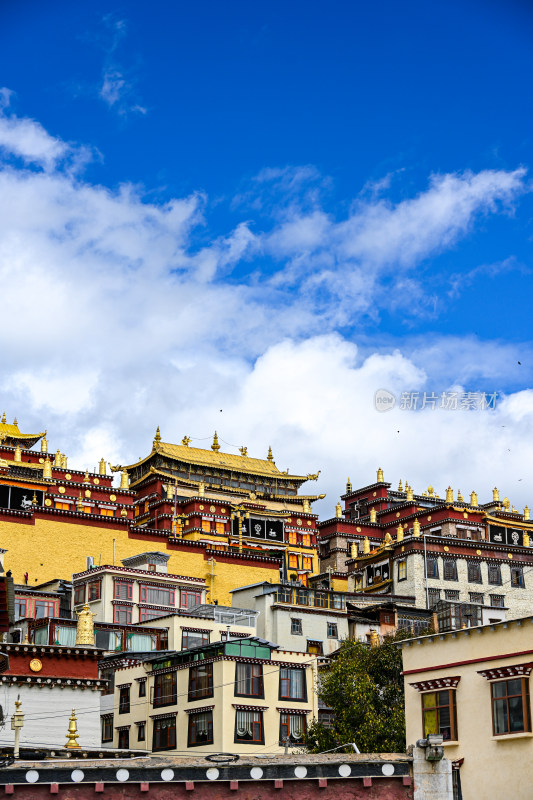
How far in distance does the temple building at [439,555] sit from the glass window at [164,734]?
87.5 feet

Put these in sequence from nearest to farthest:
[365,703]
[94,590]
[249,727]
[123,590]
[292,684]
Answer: [365,703] → [249,727] → [292,684] → [94,590] → [123,590]

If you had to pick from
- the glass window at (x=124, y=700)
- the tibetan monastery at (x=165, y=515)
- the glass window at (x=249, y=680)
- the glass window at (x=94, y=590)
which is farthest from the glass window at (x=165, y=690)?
the tibetan monastery at (x=165, y=515)

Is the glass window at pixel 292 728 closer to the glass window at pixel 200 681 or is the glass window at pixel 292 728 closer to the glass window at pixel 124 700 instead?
the glass window at pixel 200 681

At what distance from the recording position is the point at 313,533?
106188 mm

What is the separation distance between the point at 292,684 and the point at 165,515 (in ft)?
132

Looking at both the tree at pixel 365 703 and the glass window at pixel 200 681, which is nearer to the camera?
the tree at pixel 365 703

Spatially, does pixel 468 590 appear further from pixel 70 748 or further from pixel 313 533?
pixel 70 748

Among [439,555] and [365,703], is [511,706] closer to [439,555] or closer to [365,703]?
[365,703]

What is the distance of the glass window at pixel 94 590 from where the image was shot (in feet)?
230

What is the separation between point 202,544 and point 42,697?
39.5m

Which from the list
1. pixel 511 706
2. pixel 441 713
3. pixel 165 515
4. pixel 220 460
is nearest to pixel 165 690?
pixel 441 713

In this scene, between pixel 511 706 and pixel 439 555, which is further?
pixel 439 555

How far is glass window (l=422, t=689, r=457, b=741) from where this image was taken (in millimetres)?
37438

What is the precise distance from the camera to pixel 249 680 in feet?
187
